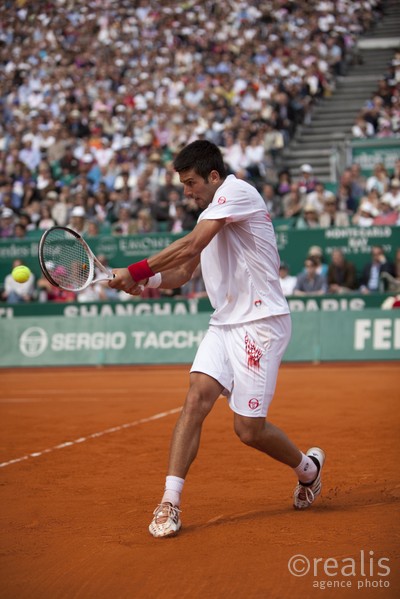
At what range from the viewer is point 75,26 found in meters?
29.1

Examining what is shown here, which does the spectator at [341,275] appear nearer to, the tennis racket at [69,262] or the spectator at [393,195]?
the spectator at [393,195]

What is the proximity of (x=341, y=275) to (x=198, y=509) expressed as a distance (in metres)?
12.4

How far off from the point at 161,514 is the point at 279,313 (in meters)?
1.37

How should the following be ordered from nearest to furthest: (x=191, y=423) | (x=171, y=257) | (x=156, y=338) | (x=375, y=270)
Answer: (x=171, y=257)
(x=191, y=423)
(x=156, y=338)
(x=375, y=270)

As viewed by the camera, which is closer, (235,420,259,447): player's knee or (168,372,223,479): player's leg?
(168,372,223,479): player's leg

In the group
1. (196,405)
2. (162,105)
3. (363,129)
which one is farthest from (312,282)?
(196,405)

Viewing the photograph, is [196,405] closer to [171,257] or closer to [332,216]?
[171,257]

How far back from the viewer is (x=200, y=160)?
5457 millimetres

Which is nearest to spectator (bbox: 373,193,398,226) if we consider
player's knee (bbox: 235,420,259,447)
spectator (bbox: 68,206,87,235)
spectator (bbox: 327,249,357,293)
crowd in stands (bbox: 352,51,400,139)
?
spectator (bbox: 327,249,357,293)

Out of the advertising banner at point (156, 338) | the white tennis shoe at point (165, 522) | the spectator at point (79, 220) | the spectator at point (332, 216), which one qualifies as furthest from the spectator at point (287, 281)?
Answer: the white tennis shoe at point (165, 522)

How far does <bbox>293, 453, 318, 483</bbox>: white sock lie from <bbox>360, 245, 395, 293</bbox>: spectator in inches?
478

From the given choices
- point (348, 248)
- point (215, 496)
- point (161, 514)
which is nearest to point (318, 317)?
point (348, 248)

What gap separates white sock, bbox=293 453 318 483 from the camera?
5789 millimetres

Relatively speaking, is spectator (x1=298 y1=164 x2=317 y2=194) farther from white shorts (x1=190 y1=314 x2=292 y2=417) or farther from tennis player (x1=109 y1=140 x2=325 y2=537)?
white shorts (x1=190 y1=314 x2=292 y2=417)
